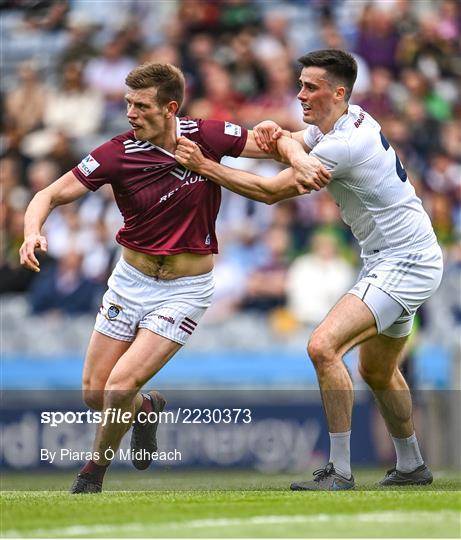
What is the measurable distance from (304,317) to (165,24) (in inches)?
234

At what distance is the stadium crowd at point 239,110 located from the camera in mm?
14977

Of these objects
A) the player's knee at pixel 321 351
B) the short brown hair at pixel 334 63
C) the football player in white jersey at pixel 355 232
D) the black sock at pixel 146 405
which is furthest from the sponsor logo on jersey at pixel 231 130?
the black sock at pixel 146 405

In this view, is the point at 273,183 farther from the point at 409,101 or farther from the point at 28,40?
the point at 28,40

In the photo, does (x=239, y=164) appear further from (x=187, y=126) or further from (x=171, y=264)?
(x=171, y=264)

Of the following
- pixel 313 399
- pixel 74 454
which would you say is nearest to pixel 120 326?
pixel 74 454

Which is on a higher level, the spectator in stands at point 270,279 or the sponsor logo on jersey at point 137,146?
the sponsor logo on jersey at point 137,146

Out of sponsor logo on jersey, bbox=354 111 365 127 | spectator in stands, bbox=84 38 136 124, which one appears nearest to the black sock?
sponsor logo on jersey, bbox=354 111 365 127

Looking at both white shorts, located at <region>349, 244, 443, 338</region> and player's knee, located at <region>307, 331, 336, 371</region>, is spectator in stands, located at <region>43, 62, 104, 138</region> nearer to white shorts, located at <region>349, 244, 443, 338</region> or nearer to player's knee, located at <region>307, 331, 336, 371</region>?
white shorts, located at <region>349, 244, 443, 338</region>

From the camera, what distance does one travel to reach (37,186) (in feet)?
54.5

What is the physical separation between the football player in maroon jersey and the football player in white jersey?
0.19 metres

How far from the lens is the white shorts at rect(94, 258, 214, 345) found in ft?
26.7

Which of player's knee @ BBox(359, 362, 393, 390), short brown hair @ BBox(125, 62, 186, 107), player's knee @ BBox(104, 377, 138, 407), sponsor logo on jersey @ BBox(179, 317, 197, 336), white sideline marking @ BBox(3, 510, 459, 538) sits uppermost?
short brown hair @ BBox(125, 62, 186, 107)

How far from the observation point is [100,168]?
8.11 metres

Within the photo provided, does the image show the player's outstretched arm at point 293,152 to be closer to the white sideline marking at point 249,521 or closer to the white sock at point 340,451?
the white sock at point 340,451
